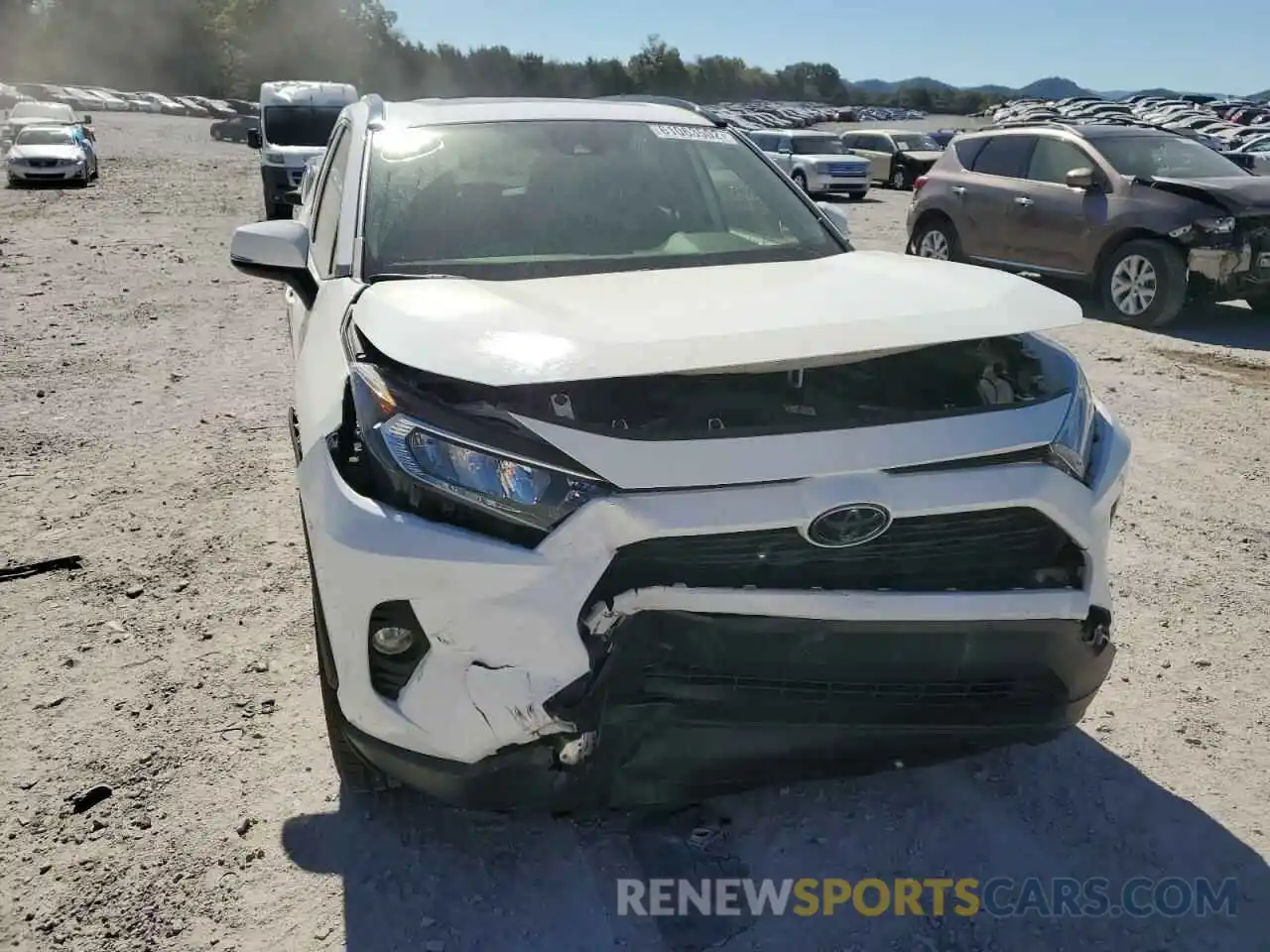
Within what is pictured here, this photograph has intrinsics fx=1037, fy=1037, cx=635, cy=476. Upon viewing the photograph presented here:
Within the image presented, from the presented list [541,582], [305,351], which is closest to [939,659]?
[541,582]

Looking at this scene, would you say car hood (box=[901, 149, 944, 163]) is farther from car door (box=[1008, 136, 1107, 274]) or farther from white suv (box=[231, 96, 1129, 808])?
white suv (box=[231, 96, 1129, 808])

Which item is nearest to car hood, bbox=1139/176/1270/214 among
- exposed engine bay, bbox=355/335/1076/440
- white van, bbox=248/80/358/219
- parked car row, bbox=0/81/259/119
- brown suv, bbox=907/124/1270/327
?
brown suv, bbox=907/124/1270/327

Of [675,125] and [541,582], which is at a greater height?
[675,125]

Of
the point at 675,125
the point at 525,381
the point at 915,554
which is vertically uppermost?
the point at 675,125

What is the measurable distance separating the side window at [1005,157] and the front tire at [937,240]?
647 millimetres

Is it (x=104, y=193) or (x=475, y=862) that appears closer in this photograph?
(x=475, y=862)

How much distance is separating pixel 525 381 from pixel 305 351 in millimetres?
1325

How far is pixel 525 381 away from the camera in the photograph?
203cm

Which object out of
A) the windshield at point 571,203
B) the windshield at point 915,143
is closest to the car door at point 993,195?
the windshield at point 571,203

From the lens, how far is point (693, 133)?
4000 millimetres

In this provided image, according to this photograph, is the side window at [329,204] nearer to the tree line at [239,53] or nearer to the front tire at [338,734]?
the front tire at [338,734]

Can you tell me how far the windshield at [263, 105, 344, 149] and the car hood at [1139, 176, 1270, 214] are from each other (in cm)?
1238

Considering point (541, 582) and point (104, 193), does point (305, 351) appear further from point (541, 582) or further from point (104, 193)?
point (104, 193)

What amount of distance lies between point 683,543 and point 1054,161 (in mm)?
9197
